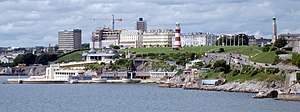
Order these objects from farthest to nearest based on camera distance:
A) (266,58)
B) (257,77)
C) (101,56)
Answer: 1. (101,56)
2. (266,58)
3. (257,77)

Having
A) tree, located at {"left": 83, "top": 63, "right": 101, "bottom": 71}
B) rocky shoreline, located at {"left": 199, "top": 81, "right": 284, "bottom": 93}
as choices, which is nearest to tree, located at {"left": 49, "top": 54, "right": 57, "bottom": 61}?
tree, located at {"left": 83, "top": 63, "right": 101, "bottom": 71}

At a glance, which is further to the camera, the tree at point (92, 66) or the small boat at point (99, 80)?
the tree at point (92, 66)

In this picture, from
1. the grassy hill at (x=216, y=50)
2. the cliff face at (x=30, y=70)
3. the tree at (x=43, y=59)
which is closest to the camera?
the grassy hill at (x=216, y=50)

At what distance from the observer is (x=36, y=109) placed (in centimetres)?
6250

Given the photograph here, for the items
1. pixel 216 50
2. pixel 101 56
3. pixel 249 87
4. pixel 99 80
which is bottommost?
pixel 99 80

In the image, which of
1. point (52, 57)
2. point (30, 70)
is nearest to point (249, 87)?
point (30, 70)

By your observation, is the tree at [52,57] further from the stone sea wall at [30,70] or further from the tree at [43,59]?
the stone sea wall at [30,70]

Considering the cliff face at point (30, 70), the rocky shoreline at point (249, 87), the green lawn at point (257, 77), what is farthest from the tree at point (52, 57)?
the rocky shoreline at point (249, 87)

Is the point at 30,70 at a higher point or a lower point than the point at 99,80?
higher

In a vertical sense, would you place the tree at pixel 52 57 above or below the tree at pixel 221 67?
above

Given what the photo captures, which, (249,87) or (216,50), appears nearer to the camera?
(249,87)

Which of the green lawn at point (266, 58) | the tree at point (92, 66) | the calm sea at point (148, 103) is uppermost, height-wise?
the green lawn at point (266, 58)

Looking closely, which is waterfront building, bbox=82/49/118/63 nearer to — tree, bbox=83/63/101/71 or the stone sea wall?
tree, bbox=83/63/101/71

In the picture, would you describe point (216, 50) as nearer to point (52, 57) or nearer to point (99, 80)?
point (99, 80)
